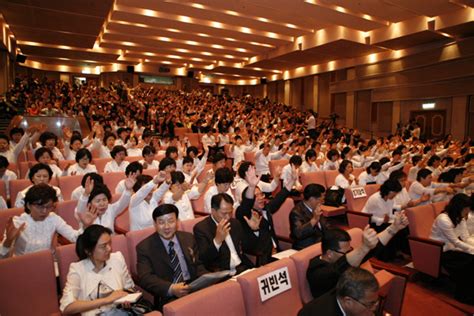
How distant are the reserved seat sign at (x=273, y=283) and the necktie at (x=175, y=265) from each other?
68cm

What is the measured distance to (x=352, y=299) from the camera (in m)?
1.72

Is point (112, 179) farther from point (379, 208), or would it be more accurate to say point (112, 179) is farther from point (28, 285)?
point (379, 208)

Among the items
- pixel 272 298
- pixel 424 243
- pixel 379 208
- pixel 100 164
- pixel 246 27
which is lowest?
pixel 424 243

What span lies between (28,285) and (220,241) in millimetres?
1357

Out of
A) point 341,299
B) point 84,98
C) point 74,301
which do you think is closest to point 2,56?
point 84,98

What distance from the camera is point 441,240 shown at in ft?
12.1

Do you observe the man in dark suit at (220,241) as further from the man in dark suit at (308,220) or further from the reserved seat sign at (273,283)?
the man in dark suit at (308,220)

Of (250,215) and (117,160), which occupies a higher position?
(117,160)

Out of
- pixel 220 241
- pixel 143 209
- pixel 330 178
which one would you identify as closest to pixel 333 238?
pixel 220 241

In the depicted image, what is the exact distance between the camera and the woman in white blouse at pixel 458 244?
3.42 meters

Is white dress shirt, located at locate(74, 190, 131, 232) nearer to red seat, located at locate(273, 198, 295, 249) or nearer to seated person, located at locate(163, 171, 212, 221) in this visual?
seated person, located at locate(163, 171, 212, 221)

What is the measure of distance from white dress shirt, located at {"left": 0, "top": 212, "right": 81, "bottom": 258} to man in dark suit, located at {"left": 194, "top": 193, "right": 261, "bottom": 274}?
3.79ft

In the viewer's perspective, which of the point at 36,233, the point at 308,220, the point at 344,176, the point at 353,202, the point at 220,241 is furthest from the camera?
the point at 344,176

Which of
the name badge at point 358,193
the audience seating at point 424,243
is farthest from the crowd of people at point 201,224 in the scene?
the name badge at point 358,193
